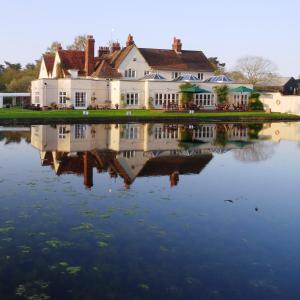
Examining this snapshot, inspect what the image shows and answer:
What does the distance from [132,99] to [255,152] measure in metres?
26.5

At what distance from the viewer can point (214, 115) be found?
133 ft

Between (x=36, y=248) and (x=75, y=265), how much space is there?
3.21 feet

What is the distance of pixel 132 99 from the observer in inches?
1778

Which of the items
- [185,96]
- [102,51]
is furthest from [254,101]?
[102,51]

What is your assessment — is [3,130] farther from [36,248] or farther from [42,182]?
[36,248]

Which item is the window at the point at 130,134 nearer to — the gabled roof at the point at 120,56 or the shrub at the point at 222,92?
the shrub at the point at 222,92

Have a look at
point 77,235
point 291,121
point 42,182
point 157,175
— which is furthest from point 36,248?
point 291,121

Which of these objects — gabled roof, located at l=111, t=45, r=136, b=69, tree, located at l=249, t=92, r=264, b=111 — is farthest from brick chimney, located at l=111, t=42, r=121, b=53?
tree, located at l=249, t=92, r=264, b=111

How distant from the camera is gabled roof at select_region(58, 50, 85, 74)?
1903 inches

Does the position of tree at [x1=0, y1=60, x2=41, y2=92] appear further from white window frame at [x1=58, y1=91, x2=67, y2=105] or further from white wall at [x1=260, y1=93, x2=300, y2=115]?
white wall at [x1=260, y1=93, x2=300, y2=115]

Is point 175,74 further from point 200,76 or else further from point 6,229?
point 6,229

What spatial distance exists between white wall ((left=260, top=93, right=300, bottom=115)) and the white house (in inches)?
163

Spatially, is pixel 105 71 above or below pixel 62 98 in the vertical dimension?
above

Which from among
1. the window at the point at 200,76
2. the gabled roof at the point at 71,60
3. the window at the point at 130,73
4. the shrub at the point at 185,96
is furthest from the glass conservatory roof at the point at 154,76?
the gabled roof at the point at 71,60
